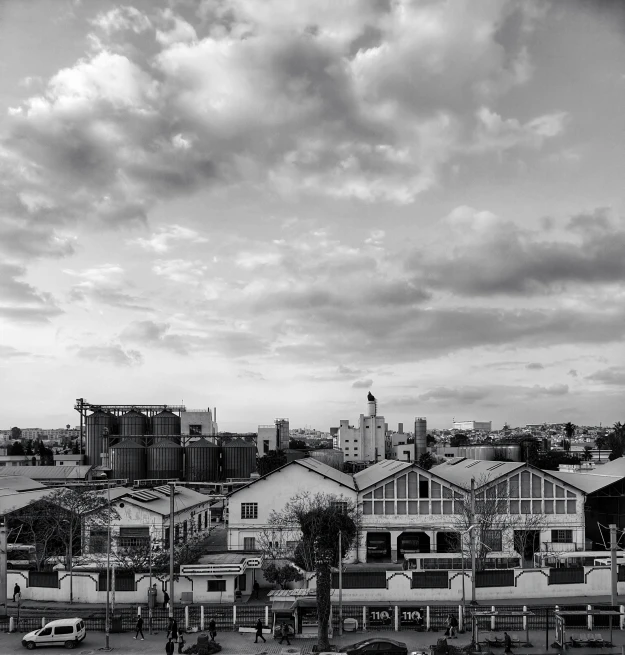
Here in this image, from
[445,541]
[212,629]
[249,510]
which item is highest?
[249,510]

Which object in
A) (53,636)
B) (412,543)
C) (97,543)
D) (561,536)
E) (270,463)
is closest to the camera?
(53,636)

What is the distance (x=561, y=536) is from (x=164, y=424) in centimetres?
9309

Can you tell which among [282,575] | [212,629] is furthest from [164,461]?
[212,629]

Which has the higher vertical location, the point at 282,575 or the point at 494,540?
the point at 494,540

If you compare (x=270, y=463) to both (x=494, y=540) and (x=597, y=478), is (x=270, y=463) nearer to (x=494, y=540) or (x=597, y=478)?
(x=597, y=478)

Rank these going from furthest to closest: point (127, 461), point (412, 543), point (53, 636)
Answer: point (127, 461) < point (412, 543) < point (53, 636)

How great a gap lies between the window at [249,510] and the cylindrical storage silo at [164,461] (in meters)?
64.2

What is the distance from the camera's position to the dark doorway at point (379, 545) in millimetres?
64875

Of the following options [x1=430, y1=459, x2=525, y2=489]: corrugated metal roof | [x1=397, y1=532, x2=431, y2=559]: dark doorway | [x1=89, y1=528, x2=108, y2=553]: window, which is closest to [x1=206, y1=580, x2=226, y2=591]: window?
[x1=89, y1=528, x2=108, y2=553]: window

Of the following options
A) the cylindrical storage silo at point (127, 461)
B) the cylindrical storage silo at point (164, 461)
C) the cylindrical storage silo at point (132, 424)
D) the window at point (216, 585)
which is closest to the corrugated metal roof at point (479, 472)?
the window at point (216, 585)

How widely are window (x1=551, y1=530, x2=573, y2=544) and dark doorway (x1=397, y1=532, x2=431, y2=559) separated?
11437 mm

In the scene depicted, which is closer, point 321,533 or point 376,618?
point 376,618

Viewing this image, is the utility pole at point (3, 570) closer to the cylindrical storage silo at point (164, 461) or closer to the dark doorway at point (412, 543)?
the dark doorway at point (412, 543)

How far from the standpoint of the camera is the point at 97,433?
142 m
